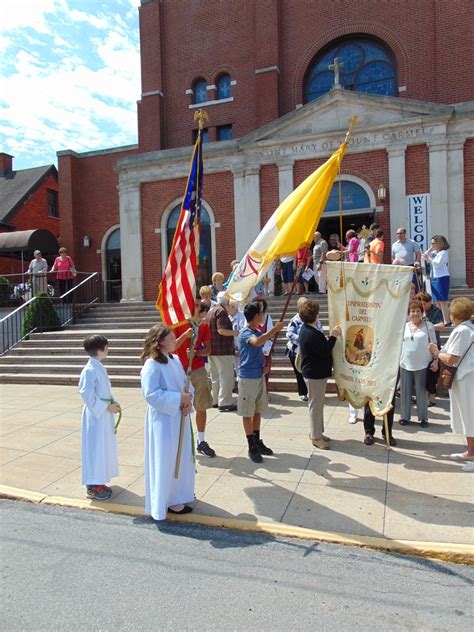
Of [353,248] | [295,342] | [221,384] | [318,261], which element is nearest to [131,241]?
[318,261]

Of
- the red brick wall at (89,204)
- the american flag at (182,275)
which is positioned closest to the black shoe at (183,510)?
the american flag at (182,275)

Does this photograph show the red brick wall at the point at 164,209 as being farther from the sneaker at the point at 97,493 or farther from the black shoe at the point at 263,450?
the sneaker at the point at 97,493

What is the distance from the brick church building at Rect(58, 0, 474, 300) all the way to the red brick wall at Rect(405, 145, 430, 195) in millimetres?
28

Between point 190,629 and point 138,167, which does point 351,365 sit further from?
point 138,167

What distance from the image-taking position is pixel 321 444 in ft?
18.9

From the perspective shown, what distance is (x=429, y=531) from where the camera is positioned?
380 centimetres

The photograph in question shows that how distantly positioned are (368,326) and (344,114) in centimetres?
1043

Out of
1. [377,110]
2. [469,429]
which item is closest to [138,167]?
[377,110]

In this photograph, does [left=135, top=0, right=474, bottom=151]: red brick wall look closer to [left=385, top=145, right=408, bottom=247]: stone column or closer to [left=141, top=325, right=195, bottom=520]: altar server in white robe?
[left=385, top=145, right=408, bottom=247]: stone column

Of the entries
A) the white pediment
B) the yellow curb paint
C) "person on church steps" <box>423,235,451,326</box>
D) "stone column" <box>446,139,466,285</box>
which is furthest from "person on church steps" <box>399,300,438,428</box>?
the white pediment

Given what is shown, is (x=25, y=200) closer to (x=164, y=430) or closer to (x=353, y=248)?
(x=353, y=248)

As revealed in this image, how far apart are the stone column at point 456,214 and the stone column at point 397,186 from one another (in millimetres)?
1198

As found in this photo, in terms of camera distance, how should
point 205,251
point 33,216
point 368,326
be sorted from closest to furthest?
point 368,326, point 205,251, point 33,216

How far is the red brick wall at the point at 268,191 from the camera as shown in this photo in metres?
14.9
